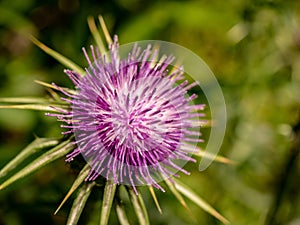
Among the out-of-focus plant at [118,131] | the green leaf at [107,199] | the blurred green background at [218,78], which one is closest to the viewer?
the green leaf at [107,199]

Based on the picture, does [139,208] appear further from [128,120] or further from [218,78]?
[218,78]

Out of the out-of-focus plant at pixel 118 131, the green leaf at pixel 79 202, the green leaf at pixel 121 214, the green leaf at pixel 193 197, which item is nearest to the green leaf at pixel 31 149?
the out-of-focus plant at pixel 118 131

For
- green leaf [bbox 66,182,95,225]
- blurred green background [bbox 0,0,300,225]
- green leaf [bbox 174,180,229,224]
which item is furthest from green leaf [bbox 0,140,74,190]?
blurred green background [bbox 0,0,300,225]

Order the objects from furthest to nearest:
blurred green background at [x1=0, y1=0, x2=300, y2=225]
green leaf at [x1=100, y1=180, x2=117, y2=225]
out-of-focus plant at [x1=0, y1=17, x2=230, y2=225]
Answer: blurred green background at [x1=0, y1=0, x2=300, y2=225] < out-of-focus plant at [x1=0, y1=17, x2=230, y2=225] < green leaf at [x1=100, y1=180, x2=117, y2=225]

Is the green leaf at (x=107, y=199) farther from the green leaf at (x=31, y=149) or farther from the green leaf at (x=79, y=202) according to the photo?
the green leaf at (x=31, y=149)

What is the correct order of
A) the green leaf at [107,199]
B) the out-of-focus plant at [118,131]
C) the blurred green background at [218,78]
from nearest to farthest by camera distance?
the green leaf at [107,199]
the out-of-focus plant at [118,131]
the blurred green background at [218,78]

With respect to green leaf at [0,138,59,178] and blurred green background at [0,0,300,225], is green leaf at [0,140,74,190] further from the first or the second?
blurred green background at [0,0,300,225]
